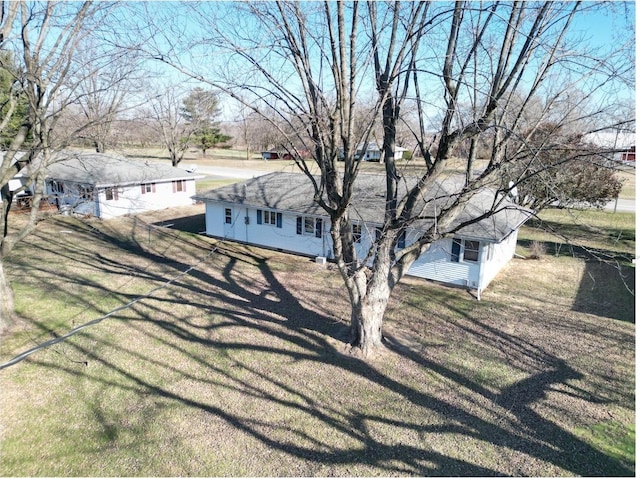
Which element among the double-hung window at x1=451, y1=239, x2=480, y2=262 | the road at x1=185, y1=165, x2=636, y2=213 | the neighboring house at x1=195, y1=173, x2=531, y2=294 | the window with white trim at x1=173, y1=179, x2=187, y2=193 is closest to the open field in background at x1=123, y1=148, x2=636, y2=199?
the road at x1=185, y1=165, x2=636, y2=213

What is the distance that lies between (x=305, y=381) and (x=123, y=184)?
2026 centimetres

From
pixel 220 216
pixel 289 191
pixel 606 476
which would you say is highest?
pixel 289 191

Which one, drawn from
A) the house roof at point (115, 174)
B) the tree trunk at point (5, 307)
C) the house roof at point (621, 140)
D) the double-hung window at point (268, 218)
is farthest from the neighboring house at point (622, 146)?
the house roof at point (115, 174)

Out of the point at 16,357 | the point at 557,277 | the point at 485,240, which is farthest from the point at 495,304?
the point at 16,357

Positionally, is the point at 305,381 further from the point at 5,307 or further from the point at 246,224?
the point at 246,224

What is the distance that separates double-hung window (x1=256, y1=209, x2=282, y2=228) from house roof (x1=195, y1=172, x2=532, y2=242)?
0.56 meters

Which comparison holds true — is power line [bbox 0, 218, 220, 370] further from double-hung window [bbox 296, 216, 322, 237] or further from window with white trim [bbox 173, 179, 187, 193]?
window with white trim [bbox 173, 179, 187, 193]

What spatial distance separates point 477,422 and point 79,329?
9139 mm

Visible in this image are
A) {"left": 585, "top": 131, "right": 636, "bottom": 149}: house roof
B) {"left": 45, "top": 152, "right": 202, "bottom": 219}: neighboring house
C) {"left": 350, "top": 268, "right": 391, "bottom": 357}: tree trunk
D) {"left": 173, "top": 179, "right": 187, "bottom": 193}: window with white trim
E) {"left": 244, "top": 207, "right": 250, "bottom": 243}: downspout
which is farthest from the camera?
{"left": 173, "top": 179, "right": 187, "bottom": 193}: window with white trim

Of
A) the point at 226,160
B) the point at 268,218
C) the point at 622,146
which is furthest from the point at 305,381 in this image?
the point at 226,160

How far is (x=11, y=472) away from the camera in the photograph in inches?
234

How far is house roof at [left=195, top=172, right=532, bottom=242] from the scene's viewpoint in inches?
540

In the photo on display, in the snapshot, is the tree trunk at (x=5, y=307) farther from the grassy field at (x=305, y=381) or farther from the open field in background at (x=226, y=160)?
the open field in background at (x=226, y=160)

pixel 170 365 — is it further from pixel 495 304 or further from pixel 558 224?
pixel 558 224
